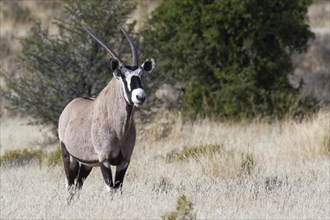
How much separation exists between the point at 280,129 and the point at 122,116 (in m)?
8.02

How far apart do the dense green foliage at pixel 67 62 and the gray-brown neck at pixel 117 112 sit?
661 cm

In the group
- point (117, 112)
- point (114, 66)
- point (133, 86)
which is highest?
point (114, 66)

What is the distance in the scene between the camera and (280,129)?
1620 cm

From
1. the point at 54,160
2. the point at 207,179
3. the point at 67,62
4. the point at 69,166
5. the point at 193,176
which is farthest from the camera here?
the point at 67,62

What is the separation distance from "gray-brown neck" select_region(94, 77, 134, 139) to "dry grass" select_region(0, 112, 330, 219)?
68 cm

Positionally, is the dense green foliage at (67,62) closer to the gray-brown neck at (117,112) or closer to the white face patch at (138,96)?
the gray-brown neck at (117,112)

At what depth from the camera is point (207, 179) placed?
10703mm

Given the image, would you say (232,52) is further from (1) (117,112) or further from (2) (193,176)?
(1) (117,112)

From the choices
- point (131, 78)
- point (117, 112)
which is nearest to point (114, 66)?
point (131, 78)

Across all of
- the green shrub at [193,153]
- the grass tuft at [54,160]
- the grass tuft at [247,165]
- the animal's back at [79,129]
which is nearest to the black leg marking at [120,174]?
the animal's back at [79,129]

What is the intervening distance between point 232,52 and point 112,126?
9914mm

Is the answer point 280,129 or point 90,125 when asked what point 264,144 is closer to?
point 280,129

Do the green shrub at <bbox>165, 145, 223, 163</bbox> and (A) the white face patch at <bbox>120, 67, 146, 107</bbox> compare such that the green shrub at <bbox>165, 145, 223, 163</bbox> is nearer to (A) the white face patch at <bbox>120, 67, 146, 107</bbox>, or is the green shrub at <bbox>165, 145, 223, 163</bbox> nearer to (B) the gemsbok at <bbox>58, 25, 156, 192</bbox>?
(B) the gemsbok at <bbox>58, 25, 156, 192</bbox>

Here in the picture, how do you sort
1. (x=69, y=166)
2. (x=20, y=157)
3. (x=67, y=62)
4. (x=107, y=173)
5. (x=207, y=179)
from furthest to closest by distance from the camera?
1. (x=67, y=62)
2. (x=20, y=157)
3. (x=207, y=179)
4. (x=69, y=166)
5. (x=107, y=173)
